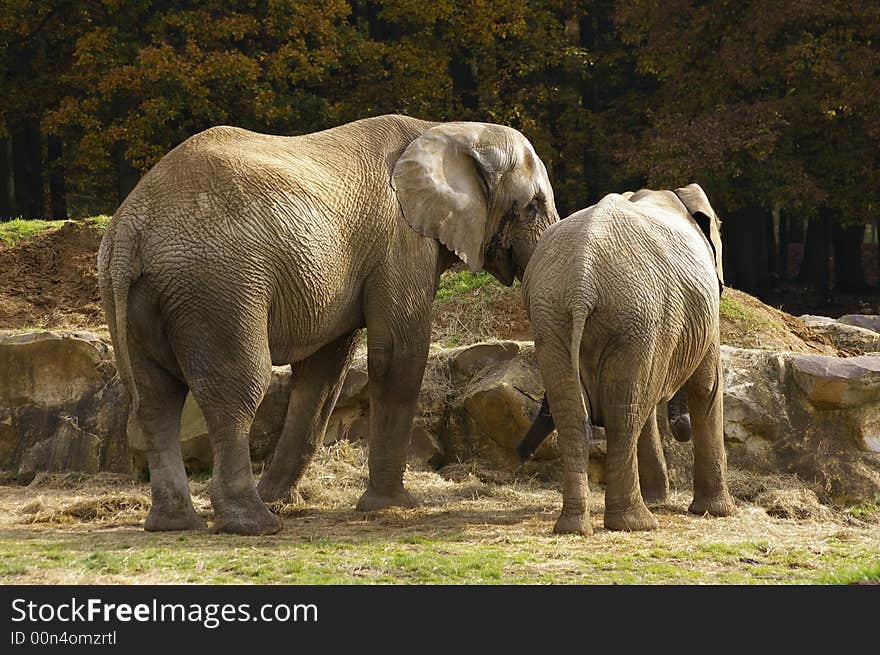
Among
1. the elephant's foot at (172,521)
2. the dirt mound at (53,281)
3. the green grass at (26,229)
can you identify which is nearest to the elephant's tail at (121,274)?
the elephant's foot at (172,521)

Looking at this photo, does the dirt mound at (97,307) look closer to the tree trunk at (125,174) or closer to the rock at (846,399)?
the rock at (846,399)

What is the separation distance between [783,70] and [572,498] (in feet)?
44.0

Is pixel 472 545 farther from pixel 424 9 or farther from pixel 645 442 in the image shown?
pixel 424 9

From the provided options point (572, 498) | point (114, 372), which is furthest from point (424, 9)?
point (572, 498)

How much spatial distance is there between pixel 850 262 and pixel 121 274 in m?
20.9

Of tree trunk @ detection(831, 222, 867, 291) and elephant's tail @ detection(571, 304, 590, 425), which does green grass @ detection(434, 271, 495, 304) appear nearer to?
elephant's tail @ detection(571, 304, 590, 425)

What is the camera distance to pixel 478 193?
32.7 feet

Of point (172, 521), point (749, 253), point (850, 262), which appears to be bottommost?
point (172, 521)

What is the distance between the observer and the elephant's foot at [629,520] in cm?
852

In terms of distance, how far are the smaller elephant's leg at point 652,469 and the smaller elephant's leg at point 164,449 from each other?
3.37m

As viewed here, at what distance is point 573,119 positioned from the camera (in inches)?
957

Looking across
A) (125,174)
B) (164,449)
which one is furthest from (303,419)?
(125,174)

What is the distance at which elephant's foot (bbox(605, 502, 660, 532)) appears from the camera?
28.0 feet

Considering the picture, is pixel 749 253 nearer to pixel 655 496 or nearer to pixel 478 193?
pixel 655 496
